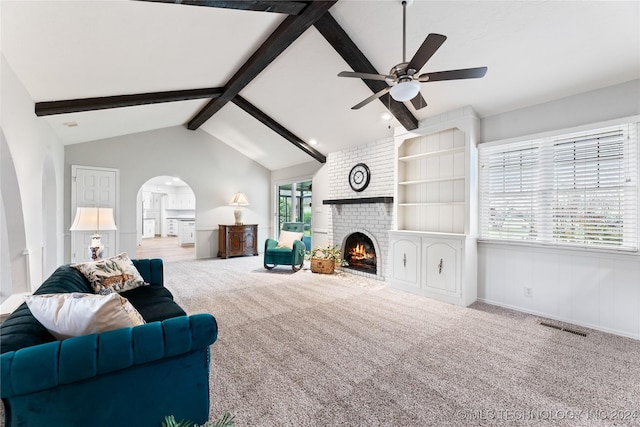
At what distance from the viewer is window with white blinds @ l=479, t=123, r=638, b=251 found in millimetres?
2859

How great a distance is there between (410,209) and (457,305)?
5.49 feet

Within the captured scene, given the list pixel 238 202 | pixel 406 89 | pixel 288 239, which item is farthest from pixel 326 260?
pixel 406 89

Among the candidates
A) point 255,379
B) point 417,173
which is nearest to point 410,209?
point 417,173

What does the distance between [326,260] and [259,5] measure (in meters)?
4.13

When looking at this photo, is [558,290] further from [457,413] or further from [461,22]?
[461,22]

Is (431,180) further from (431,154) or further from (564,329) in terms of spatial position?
(564,329)

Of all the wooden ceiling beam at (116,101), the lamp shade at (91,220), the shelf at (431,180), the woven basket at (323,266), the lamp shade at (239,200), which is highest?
the wooden ceiling beam at (116,101)

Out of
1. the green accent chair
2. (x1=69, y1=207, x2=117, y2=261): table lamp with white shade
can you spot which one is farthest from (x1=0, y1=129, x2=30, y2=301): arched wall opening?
the green accent chair

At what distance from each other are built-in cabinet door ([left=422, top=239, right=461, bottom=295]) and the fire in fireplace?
52.9 inches

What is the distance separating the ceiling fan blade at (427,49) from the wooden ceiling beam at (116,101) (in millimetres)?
3638

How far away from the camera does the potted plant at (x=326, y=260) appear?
5535mm

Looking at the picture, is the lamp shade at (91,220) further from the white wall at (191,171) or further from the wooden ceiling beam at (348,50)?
the wooden ceiling beam at (348,50)

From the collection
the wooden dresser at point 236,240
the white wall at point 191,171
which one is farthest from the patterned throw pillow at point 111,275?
the wooden dresser at point 236,240

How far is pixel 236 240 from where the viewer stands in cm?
735
